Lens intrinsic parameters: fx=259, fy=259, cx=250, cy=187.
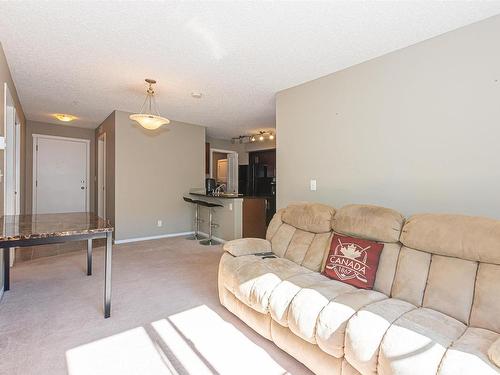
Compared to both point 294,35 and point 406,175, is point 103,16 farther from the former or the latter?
point 406,175

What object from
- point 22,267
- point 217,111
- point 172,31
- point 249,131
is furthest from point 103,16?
point 249,131

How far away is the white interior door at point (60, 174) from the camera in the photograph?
577 centimetres

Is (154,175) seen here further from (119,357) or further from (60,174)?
(119,357)

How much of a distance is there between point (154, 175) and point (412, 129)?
4.53m

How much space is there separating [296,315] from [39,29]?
3.07 metres

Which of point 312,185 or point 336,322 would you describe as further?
point 312,185

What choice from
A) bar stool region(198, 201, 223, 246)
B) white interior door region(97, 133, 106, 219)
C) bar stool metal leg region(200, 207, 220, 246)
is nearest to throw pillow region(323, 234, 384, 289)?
bar stool region(198, 201, 223, 246)

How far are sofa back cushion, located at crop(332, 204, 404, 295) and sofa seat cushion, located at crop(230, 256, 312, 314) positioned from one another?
0.53 metres

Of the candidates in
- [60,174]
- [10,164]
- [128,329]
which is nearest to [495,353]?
[128,329]

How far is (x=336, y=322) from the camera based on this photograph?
55.9 inches

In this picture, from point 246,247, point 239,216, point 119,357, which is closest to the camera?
point 119,357

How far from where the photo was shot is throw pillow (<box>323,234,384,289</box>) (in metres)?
1.90

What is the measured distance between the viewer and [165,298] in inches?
102

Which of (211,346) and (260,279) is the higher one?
(260,279)
